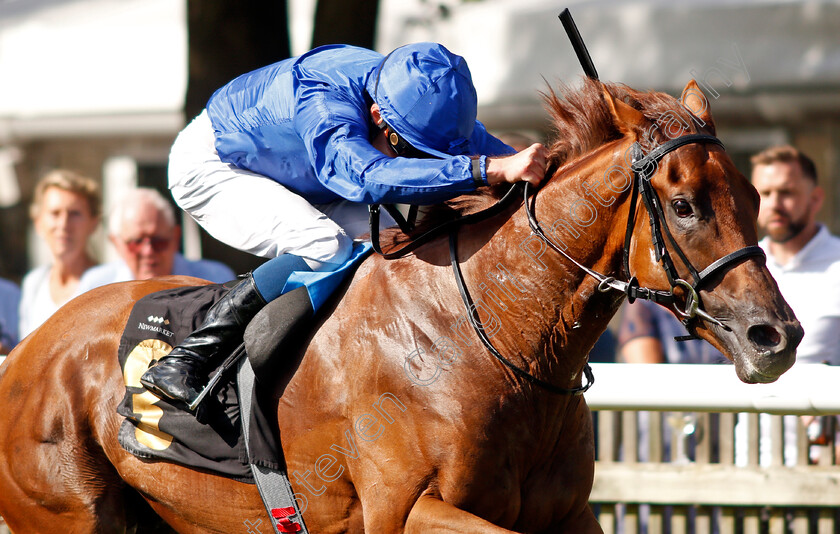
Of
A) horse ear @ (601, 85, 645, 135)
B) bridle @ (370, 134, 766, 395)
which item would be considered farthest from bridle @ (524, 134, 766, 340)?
horse ear @ (601, 85, 645, 135)

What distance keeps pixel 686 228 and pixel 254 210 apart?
1.49 metres

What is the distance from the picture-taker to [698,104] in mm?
2773

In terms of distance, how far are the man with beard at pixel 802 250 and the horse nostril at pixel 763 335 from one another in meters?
2.53

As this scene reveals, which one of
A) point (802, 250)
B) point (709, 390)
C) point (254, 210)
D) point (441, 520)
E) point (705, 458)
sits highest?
point (254, 210)

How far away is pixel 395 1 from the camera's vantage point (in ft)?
30.7

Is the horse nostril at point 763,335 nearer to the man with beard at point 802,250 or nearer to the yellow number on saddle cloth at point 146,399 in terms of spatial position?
the yellow number on saddle cloth at point 146,399

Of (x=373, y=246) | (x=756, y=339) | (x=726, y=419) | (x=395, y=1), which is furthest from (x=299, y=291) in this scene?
(x=395, y=1)

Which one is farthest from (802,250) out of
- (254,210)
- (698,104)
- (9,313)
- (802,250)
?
(9,313)

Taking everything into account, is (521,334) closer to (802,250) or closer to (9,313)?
(802,250)

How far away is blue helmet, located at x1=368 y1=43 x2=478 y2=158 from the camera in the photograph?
2.88 m

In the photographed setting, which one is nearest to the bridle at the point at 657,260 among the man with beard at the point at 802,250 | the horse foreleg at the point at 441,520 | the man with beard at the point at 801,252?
the horse foreleg at the point at 441,520

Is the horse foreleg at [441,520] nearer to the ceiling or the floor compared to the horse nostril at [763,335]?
nearer to the floor

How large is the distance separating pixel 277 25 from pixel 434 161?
3.66 meters

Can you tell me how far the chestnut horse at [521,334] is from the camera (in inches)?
97.1
